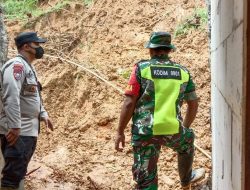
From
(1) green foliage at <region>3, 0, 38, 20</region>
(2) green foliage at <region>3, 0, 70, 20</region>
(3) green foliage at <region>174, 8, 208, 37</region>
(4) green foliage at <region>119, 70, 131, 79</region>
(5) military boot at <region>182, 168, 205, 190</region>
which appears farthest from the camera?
(1) green foliage at <region>3, 0, 38, 20</region>

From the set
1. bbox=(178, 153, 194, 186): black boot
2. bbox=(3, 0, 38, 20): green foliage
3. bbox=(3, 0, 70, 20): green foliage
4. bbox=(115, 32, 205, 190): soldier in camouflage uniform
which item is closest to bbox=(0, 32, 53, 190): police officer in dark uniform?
bbox=(115, 32, 205, 190): soldier in camouflage uniform

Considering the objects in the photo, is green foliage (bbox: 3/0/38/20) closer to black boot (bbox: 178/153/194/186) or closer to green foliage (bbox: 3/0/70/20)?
green foliage (bbox: 3/0/70/20)

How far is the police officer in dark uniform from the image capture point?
4.02 metres

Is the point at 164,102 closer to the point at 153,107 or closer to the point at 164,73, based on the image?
the point at 153,107

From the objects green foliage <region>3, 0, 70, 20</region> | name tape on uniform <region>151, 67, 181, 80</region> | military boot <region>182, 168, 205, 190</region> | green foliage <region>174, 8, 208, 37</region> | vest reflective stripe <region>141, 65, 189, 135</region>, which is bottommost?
military boot <region>182, 168, 205, 190</region>

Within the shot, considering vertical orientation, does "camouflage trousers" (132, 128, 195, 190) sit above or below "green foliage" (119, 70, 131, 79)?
below

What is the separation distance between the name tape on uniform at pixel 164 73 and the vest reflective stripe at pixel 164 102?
17 mm

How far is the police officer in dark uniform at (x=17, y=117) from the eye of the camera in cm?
402

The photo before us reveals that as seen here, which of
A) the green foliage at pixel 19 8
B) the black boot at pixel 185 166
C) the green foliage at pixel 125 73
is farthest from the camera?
the green foliage at pixel 19 8

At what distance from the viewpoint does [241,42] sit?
1.36m

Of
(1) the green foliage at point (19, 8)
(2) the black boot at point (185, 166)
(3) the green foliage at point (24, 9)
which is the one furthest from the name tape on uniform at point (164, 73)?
(1) the green foliage at point (19, 8)

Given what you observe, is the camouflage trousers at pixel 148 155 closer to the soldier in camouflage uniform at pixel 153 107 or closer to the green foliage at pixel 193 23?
the soldier in camouflage uniform at pixel 153 107

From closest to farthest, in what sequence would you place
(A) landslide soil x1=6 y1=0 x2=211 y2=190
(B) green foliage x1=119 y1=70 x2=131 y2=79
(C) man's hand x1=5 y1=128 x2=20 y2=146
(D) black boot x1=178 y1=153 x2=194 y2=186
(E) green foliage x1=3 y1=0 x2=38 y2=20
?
(C) man's hand x1=5 y1=128 x2=20 y2=146, (D) black boot x1=178 y1=153 x2=194 y2=186, (A) landslide soil x1=6 y1=0 x2=211 y2=190, (B) green foliage x1=119 y1=70 x2=131 y2=79, (E) green foliage x1=3 y1=0 x2=38 y2=20

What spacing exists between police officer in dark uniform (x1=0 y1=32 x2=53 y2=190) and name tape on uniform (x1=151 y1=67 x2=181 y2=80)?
1.20 m
